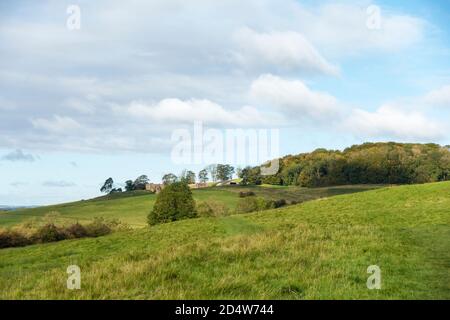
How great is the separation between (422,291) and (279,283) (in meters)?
3.26

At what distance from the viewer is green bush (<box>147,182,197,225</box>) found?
216 feet

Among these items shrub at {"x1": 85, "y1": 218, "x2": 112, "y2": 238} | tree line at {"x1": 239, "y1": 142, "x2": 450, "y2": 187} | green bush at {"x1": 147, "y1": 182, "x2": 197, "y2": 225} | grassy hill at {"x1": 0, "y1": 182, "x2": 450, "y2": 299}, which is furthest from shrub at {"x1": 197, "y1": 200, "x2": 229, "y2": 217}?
tree line at {"x1": 239, "y1": 142, "x2": 450, "y2": 187}

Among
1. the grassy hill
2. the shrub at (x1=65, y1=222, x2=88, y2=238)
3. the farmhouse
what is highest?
the farmhouse

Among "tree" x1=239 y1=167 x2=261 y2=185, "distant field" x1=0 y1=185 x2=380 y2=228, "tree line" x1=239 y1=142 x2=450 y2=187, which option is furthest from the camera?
"tree" x1=239 y1=167 x2=261 y2=185

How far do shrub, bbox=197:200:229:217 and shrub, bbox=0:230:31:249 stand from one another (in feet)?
78.8

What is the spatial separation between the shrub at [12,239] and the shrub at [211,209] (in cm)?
2401

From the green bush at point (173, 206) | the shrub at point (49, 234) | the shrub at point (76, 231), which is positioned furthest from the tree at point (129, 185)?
the shrub at point (49, 234)

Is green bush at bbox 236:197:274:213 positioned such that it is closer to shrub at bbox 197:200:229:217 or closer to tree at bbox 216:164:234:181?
shrub at bbox 197:200:229:217

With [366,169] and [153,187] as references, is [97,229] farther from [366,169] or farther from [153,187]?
[366,169]

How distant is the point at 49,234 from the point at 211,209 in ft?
83.9

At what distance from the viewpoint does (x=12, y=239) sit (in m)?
60.1

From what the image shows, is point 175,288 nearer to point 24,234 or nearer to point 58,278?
point 58,278

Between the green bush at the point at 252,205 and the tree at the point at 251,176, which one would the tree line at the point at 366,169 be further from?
the green bush at the point at 252,205
